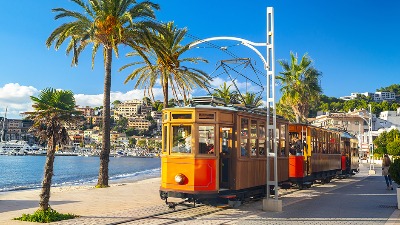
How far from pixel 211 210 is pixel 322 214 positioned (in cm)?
335

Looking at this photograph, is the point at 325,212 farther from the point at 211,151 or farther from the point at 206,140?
the point at 206,140

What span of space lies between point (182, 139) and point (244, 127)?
2211 millimetres

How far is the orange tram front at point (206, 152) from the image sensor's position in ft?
42.3

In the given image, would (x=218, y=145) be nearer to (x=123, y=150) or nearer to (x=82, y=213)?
(x=82, y=213)

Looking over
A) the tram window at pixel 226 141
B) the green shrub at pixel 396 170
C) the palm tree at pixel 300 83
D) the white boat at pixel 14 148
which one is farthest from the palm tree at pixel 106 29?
the white boat at pixel 14 148

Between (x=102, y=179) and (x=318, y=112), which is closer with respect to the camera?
(x=102, y=179)

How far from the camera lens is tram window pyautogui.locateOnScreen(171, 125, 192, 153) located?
1314 cm

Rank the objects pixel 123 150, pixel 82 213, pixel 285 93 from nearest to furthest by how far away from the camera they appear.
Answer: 1. pixel 82 213
2. pixel 285 93
3. pixel 123 150

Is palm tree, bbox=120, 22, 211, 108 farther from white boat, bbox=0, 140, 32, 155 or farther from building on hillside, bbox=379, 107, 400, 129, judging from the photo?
white boat, bbox=0, 140, 32, 155

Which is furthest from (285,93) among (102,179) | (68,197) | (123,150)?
(123,150)

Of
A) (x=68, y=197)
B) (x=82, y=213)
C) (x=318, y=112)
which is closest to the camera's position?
(x=82, y=213)

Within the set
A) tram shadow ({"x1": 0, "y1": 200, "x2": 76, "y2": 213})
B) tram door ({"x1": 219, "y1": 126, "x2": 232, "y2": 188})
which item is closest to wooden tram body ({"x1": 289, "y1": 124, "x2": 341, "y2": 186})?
tram door ({"x1": 219, "y1": 126, "x2": 232, "y2": 188})

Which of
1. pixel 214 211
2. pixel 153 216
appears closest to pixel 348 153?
pixel 214 211

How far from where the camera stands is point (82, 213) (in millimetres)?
12500
